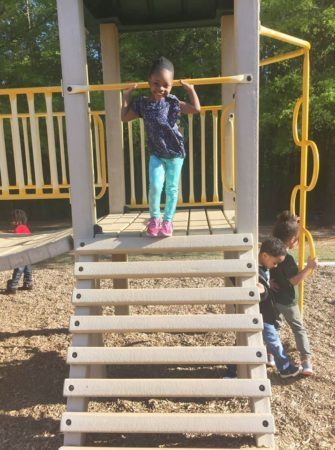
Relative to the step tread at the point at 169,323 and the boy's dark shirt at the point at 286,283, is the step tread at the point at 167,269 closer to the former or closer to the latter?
the step tread at the point at 169,323

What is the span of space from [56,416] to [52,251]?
1268mm

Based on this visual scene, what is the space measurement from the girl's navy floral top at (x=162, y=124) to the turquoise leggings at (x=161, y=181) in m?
0.05

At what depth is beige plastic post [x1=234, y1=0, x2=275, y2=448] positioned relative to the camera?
3162 mm

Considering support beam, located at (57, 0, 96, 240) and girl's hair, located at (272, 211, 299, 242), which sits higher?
support beam, located at (57, 0, 96, 240)

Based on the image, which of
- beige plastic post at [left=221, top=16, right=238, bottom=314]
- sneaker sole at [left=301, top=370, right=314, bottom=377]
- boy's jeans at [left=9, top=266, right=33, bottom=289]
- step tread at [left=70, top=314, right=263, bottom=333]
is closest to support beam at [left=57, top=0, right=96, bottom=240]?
step tread at [left=70, top=314, right=263, bottom=333]

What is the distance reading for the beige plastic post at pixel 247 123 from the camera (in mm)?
3162

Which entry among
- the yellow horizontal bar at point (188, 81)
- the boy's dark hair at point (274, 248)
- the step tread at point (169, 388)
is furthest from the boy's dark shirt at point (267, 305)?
the yellow horizontal bar at point (188, 81)

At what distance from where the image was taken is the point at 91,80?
14.3 m

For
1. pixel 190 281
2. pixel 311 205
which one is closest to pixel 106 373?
pixel 190 281

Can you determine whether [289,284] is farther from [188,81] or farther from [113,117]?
[113,117]

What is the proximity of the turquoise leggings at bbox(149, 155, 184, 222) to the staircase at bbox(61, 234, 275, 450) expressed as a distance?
0.78ft

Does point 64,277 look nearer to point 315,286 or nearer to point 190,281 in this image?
point 190,281

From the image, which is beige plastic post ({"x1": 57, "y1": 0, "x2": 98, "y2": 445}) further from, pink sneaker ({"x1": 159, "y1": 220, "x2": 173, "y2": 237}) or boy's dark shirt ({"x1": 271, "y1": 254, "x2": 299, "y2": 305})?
boy's dark shirt ({"x1": 271, "y1": 254, "x2": 299, "y2": 305})

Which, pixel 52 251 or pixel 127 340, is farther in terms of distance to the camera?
pixel 127 340
